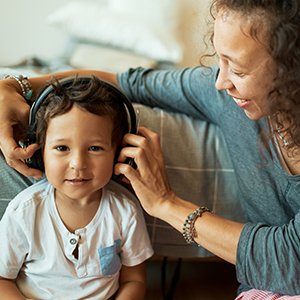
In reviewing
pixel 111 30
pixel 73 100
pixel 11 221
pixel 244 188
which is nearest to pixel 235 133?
pixel 244 188

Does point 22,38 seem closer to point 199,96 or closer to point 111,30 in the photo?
point 111,30

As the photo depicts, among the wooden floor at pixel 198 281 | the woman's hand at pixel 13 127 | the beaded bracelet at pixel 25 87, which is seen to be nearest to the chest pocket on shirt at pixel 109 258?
the woman's hand at pixel 13 127

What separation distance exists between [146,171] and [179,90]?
0.96 feet

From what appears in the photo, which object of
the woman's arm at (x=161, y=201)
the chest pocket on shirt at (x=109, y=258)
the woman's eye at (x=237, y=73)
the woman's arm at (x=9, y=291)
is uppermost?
the woman's eye at (x=237, y=73)

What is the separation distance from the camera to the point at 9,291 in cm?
105

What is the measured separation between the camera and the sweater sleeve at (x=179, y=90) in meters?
1.22

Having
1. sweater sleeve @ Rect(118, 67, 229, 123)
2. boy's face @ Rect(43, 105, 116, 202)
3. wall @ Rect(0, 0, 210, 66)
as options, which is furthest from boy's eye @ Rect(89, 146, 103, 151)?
wall @ Rect(0, 0, 210, 66)

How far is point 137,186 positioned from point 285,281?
35 centimetres

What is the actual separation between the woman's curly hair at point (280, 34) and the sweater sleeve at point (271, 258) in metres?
0.25

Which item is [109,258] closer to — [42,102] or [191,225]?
[191,225]

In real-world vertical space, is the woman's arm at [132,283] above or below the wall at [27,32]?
below

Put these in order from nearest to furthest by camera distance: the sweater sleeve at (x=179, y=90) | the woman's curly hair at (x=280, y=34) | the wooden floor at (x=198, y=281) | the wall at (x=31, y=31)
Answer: the woman's curly hair at (x=280, y=34), the sweater sleeve at (x=179, y=90), the wooden floor at (x=198, y=281), the wall at (x=31, y=31)

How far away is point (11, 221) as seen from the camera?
1.03 meters

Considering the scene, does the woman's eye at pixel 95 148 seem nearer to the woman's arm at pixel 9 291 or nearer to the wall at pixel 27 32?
the woman's arm at pixel 9 291
